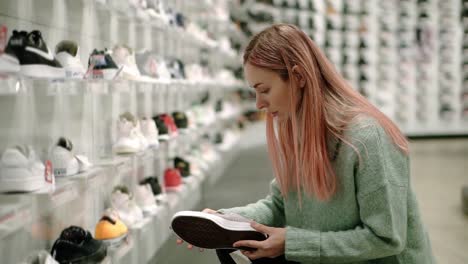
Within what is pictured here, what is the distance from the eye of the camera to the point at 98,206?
3.17m

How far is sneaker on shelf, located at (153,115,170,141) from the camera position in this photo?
12.1ft

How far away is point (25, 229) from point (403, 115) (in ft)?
37.2

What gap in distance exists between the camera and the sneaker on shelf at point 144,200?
3.31m

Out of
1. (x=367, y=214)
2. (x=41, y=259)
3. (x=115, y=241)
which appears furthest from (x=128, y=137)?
(x=367, y=214)

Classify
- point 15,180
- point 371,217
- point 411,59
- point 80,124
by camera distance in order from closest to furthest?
1. point 371,217
2. point 15,180
3. point 80,124
4. point 411,59

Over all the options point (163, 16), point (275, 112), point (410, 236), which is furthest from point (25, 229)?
point (163, 16)

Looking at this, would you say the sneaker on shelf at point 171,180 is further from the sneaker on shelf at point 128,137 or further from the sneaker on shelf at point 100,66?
the sneaker on shelf at point 100,66

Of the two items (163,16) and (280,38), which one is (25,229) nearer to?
(280,38)

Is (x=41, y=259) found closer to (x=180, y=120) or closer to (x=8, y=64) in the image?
(x=8, y=64)

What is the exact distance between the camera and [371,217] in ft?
4.99

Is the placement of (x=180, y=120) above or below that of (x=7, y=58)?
below

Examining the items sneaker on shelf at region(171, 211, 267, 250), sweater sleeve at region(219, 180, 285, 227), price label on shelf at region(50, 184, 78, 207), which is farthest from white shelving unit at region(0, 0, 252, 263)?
sweater sleeve at region(219, 180, 285, 227)

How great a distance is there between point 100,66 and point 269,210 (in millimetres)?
1242

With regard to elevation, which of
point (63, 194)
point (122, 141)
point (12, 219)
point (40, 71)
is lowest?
point (12, 219)
